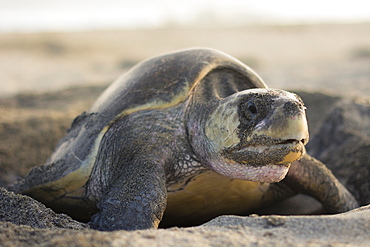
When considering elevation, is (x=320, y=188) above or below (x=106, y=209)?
below

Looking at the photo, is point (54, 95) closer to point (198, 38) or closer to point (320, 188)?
point (320, 188)

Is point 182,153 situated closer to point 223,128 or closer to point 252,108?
point 223,128

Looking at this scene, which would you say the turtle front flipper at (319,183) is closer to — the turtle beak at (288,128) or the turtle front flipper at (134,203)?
the turtle beak at (288,128)

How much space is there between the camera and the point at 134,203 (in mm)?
1894

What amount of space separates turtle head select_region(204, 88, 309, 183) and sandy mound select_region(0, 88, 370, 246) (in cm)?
36

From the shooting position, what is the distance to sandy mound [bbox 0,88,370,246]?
133 cm

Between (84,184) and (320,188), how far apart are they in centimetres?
154

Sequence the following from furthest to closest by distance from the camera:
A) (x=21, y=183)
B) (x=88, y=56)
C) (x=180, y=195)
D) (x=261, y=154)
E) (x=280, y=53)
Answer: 1. (x=280, y=53)
2. (x=88, y=56)
3. (x=21, y=183)
4. (x=180, y=195)
5. (x=261, y=154)

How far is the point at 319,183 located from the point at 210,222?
4.15 ft

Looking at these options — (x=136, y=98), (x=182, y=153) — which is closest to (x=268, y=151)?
(x=182, y=153)

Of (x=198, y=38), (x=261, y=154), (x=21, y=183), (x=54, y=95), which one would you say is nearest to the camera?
(x=261, y=154)

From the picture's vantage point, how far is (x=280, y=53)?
59.3 feet

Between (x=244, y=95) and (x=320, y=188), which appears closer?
(x=244, y=95)

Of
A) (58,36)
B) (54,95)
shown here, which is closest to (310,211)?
(54,95)
